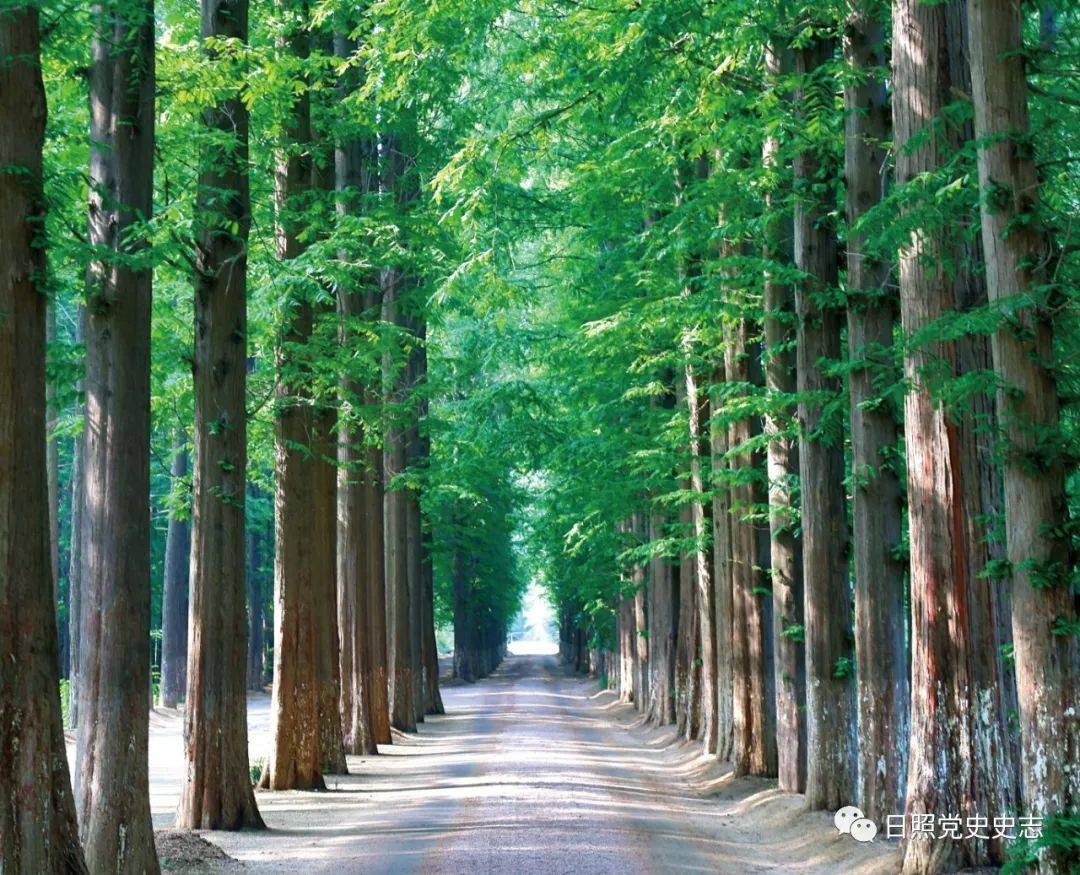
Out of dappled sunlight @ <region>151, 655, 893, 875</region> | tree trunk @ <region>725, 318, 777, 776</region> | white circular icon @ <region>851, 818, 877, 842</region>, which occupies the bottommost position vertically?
dappled sunlight @ <region>151, 655, 893, 875</region>

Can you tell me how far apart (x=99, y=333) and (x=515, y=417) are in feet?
58.7

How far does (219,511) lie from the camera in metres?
14.4

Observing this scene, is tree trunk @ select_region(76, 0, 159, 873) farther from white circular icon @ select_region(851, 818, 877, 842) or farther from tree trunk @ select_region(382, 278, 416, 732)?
tree trunk @ select_region(382, 278, 416, 732)

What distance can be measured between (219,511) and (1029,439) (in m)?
9.04

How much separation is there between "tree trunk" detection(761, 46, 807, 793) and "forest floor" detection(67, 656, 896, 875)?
2.59 ft

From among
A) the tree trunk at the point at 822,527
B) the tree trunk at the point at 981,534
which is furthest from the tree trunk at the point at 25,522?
the tree trunk at the point at 822,527

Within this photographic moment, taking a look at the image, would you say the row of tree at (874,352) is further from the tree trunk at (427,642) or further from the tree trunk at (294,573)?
the tree trunk at (427,642)

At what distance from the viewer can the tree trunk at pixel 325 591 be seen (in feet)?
60.2

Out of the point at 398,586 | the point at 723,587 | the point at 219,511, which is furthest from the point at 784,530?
the point at 398,586

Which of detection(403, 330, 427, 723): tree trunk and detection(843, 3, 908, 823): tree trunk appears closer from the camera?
detection(843, 3, 908, 823): tree trunk

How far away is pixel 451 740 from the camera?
28.0 metres

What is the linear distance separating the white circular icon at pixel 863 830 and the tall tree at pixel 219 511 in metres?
6.50

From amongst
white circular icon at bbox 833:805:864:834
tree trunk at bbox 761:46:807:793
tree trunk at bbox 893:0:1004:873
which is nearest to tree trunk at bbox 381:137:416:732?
tree trunk at bbox 761:46:807:793

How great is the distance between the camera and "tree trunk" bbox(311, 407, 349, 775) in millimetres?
18344
